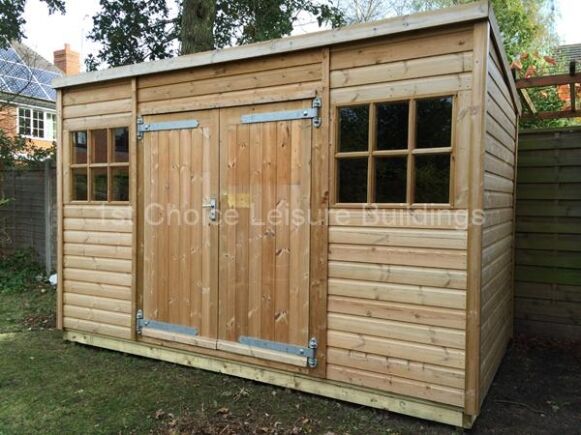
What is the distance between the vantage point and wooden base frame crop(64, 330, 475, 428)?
2709mm

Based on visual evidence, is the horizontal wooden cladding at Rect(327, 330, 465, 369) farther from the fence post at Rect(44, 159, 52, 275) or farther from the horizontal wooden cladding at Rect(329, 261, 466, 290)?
the fence post at Rect(44, 159, 52, 275)

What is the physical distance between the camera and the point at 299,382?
316 cm

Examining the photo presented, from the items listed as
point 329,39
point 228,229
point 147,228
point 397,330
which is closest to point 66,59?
point 147,228

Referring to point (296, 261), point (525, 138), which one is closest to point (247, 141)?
point (296, 261)

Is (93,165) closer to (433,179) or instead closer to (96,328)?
(96,328)

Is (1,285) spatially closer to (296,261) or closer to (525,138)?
(296,261)

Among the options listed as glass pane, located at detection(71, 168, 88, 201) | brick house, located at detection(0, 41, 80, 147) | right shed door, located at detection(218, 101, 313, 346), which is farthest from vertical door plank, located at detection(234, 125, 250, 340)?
brick house, located at detection(0, 41, 80, 147)

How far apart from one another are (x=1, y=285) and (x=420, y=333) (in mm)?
6059

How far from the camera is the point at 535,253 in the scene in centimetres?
421

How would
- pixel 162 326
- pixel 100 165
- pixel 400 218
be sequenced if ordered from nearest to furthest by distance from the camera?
→ pixel 400 218
pixel 162 326
pixel 100 165

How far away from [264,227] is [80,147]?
2.09 meters

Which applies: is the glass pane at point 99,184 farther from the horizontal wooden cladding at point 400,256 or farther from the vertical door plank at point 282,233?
the horizontal wooden cladding at point 400,256

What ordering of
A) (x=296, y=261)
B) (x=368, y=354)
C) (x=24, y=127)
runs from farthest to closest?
(x=24, y=127)
(x=296, y=261)
(x=368, y=354)

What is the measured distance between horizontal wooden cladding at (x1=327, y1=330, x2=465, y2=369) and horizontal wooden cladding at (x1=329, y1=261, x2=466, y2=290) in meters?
0.37
